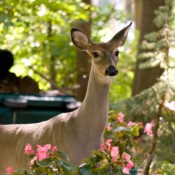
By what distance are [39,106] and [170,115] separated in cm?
207

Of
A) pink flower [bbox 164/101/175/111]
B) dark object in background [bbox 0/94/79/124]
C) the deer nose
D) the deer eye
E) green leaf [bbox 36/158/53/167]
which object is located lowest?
dark object in background [bbox 0/94/79/124]

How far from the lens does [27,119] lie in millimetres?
7387

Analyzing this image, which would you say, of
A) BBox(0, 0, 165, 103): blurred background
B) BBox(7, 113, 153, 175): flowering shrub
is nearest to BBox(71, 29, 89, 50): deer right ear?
BBox(7, 113, 153, 175): flowering shrub

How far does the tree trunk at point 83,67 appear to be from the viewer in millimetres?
9336

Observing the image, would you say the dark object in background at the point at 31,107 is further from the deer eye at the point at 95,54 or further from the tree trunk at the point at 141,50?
the deer eye at the point at 95,54

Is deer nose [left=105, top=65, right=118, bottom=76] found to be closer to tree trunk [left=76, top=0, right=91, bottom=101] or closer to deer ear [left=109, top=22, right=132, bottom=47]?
deer ear [left=109, top=22, right=132, bottom=47]

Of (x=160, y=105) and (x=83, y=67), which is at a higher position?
(x=83, y=67)

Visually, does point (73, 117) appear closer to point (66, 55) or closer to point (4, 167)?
point (4, 167)

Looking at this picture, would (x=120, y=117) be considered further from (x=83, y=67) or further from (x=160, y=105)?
(x=83, y=67)

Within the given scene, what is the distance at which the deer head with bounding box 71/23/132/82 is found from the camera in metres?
4.26

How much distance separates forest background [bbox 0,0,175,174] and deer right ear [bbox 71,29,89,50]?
48.0 inches

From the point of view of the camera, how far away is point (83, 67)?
952 cm

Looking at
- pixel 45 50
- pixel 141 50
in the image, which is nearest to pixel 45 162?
pixel 141 50

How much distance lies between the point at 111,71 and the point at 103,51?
291 millimetres
